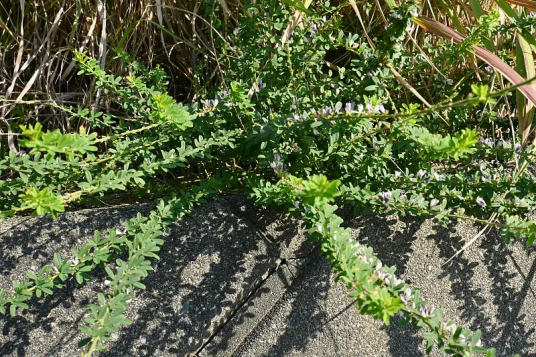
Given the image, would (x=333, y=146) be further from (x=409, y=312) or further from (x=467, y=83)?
(x=467, y=83)

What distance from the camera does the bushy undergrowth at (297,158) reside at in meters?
1.20

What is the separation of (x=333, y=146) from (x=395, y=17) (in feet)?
1.20

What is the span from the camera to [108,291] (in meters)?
1.43

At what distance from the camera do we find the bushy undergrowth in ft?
3.95

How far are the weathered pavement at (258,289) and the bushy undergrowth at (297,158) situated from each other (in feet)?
0.23

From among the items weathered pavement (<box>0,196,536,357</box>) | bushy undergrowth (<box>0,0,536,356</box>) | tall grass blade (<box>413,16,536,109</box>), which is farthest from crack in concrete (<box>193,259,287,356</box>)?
tall grass blade (<box>413,16,536,109</box>)

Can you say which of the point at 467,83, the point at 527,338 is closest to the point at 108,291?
the point at 527,338

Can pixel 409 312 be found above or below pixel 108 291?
above

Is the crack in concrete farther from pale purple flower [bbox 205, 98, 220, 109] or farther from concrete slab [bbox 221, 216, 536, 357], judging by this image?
pale purple flower [bbox 205, 98, 220, 109]

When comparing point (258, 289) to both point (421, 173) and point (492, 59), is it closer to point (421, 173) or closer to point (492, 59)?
point (421, 173)

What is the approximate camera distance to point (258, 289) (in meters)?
1.54

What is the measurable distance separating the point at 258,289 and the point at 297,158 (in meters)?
0.39

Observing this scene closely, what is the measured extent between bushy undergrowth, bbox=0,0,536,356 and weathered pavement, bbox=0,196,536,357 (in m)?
0.07

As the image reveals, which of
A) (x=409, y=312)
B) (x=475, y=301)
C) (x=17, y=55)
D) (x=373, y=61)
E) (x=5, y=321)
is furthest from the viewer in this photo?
(x=17, y=55)
